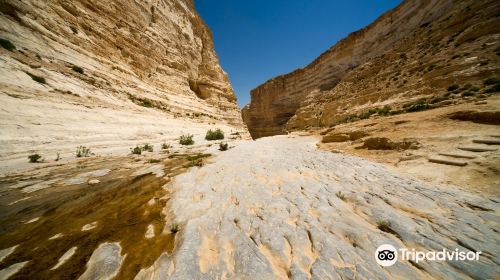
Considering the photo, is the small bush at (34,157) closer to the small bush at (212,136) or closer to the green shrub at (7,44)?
the green shrub at (7,44)

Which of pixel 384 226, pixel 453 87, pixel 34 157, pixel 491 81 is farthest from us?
pixel 453 87

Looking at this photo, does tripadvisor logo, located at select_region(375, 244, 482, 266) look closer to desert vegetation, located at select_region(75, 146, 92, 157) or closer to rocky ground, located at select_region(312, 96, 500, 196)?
rocky ground, located at select_region(312, 96, 500, 196)

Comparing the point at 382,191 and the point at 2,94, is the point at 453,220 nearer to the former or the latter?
the point at 382,191

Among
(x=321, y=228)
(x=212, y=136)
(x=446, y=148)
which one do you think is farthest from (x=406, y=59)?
(x=321, y=228)

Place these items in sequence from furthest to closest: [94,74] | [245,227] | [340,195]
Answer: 1. [94,74]
2. [340,195]
3. [245,227]

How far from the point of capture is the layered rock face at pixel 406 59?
16188 millimetres

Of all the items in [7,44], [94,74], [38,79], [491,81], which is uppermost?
[7,44]

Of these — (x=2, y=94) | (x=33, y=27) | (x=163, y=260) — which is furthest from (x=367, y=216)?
(x=33, y=27)

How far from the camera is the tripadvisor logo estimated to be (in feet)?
7.06

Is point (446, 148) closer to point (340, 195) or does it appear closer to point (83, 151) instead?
point (340, 195)

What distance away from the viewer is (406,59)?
24.3m

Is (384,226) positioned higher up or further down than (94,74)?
further down

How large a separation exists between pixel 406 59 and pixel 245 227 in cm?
3360

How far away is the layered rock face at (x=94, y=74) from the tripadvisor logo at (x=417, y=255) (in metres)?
12.1
